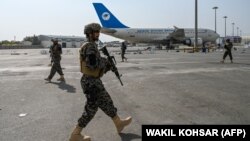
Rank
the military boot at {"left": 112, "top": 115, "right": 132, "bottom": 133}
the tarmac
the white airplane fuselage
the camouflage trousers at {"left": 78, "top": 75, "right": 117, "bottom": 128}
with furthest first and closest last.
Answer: the white airplane fuselage, the tarmac, the military boot at {"left": 112, "top": 115, "right": 132, "bottom": 133}, the camouflage trousers at {"left": 78, "top": 75, "right": 117, "bottom": 128}

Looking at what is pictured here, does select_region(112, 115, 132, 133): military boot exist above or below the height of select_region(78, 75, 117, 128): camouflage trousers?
below

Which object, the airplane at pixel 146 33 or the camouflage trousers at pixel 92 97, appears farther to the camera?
the airplane at pixel 146 33

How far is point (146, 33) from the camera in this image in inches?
2243

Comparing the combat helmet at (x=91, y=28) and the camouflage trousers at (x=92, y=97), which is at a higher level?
the combat helmet at (x=91, y=28)

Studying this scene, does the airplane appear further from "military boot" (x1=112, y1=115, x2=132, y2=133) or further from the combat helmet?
the combat helmet

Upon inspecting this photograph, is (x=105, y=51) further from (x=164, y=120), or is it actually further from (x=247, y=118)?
(x=247, y=118)

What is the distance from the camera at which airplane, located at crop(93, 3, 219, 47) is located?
53844 millimetres

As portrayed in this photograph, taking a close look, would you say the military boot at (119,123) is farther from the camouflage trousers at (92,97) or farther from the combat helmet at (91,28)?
the combat helmet at (91,28)

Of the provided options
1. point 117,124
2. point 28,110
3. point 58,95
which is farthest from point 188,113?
point 58,95

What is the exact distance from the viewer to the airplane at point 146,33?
53.8 metres

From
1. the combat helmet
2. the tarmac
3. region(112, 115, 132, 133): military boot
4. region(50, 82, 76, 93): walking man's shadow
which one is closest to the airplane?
region(50, 82, 76, 93): walking man's shadow

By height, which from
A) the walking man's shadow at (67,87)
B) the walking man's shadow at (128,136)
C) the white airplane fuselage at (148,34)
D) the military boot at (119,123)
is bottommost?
the walking man's shadow at (128,136)

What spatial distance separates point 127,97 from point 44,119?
307 centimetres

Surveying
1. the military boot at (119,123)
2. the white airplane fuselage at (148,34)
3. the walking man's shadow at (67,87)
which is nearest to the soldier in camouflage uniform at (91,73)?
the military boot at (119,123)
